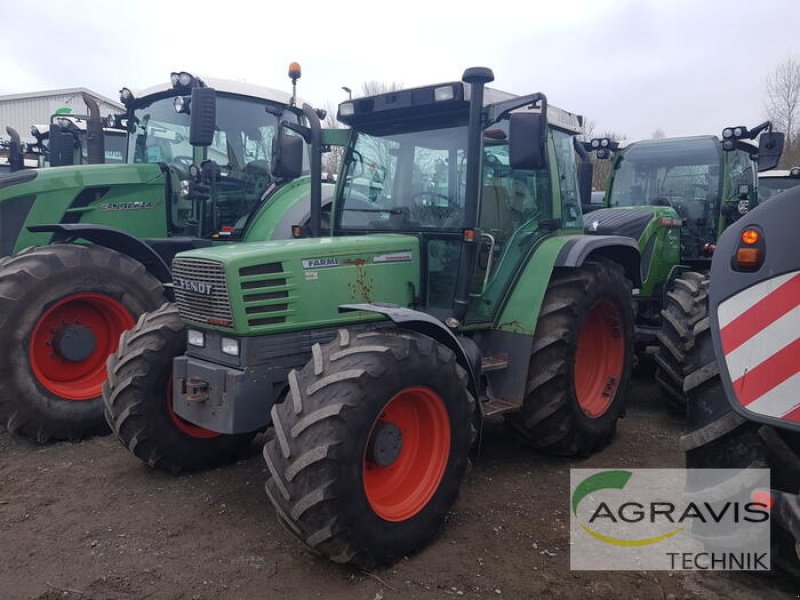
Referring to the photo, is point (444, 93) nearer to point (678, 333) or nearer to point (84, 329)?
point (678, 333)

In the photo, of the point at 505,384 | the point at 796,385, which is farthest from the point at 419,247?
the point at 796,385

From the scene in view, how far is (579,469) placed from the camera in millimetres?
4219

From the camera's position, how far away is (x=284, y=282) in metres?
3.43

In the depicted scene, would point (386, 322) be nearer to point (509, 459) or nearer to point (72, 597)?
point (509, 459)

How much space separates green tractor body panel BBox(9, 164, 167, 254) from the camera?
571 centimetres

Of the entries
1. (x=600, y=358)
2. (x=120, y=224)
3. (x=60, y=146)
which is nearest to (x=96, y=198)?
(x=120, y=224)

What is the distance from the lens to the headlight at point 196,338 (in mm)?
3576

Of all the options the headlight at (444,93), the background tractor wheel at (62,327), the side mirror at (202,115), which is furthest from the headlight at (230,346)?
the side mirror at (202,115)

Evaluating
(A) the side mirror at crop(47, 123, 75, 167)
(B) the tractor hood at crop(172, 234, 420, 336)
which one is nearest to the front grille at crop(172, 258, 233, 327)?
(B) the tractor hood at crop(172, 234, 420, 336)

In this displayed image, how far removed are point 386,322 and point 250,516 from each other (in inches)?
50.4

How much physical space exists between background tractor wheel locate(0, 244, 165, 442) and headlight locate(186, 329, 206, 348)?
5.71 feet

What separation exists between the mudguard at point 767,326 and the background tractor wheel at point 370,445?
1.28m

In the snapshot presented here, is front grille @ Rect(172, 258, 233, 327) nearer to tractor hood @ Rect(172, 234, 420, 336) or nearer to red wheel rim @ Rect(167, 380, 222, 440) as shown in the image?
tractor hood @ Rect(172, 234, 420, 336)

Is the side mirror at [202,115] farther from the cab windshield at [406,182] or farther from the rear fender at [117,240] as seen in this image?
the cab windshield at [406,182]
